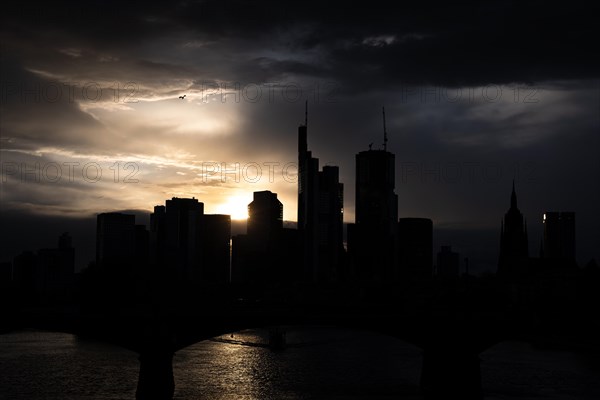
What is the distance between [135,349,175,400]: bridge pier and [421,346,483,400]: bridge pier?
63.6ft

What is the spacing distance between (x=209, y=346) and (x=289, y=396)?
169 ft

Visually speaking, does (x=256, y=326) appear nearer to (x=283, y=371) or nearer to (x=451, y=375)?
(x=451, y=375)

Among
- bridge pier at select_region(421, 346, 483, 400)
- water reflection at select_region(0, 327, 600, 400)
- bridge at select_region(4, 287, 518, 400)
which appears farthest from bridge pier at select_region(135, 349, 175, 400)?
bridge pier at select_region(421, 346, 483, 400)

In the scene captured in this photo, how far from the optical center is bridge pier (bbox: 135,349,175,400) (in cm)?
5850

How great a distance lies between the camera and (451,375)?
61.6 m

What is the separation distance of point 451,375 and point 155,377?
72.8ft

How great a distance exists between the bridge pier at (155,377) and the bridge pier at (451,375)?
63.6ft

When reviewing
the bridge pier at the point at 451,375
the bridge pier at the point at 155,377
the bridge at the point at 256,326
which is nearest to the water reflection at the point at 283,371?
the bridge pier at the point at 451,375

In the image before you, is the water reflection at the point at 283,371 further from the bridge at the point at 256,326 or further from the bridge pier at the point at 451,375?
the bridge at the point at 256,326

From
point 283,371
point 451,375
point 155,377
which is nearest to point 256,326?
point 155,377

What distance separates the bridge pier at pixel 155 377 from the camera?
58.5 m

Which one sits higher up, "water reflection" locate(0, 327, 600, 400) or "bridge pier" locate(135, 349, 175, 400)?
"bridge pier" locate(135, 349, 175, 400)

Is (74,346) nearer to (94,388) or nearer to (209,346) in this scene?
(209,346)

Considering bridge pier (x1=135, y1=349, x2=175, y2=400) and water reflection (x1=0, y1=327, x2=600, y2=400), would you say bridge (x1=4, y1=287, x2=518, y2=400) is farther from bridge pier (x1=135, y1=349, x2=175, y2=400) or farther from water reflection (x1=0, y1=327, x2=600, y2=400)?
water reflection (x1=0, y1=327, x2=600, y2=400)
